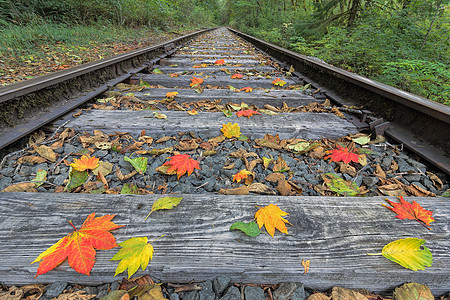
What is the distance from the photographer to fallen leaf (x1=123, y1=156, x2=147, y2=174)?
1.33 meters

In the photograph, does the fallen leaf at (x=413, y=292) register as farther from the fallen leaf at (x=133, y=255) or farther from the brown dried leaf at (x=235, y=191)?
the fallen leaf at (x=133, y=255)

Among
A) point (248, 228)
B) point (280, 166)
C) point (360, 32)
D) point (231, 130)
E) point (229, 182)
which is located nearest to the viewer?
point (248, 228)

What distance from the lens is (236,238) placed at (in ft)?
2.77

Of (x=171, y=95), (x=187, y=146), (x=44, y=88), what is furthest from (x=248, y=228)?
(x=44, y=88)

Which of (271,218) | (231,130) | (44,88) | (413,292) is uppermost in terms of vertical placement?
(44,88)

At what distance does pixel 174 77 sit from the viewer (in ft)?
10.6

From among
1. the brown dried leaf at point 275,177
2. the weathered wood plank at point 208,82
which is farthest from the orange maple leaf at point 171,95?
the brown dried leaf at point 275,177

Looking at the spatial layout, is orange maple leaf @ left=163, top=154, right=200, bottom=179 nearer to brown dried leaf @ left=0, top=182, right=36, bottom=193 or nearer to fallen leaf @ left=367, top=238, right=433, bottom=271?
brown dried leaf @ left=0, top=182, right=36, bottom=193

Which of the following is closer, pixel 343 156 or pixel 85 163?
pixel 85 163

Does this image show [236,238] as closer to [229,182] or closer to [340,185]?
[229,182]

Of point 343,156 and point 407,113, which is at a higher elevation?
point 407,113

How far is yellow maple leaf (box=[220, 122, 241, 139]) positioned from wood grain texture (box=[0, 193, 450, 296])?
0.72m

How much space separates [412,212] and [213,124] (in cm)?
130

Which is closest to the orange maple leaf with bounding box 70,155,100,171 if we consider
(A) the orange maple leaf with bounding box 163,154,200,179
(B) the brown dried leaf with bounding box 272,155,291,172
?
(A) the orange maple leaf with bounding box 163,154,200,179
